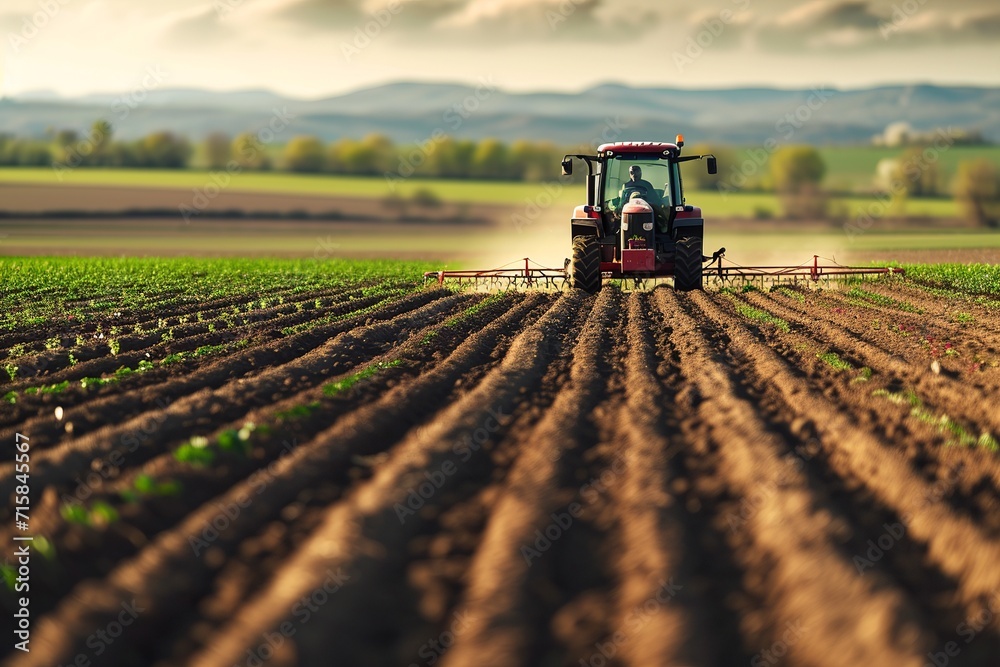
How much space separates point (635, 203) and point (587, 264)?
151 centimetres

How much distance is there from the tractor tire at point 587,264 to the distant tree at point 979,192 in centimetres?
4131

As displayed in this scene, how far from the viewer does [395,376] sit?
1049 centimetres

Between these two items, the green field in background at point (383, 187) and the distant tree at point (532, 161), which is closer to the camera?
the green field in background at point (383, 187)

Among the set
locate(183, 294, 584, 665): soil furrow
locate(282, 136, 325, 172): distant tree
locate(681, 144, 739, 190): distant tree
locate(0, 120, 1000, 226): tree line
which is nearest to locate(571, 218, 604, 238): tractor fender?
locate(183, 294, 584, 665): soil furrow

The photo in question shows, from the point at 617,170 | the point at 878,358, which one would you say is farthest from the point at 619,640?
the point at 617,170

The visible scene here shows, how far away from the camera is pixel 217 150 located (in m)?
63.2

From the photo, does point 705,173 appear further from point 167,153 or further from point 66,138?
point 66,138

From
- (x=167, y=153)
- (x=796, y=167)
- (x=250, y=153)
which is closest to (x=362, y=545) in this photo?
(x=250, y=153)

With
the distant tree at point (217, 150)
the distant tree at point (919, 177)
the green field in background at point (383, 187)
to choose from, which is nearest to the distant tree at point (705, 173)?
the green field in background at point (383, 187)

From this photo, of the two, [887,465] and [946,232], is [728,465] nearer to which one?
[887,465]

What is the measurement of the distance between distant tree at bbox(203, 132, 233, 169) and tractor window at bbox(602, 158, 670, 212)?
4489 centimetres

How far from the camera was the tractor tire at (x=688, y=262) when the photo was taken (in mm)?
19583

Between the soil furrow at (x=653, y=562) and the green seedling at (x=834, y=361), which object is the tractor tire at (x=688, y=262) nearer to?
the green seedling at (x=834, y=361)

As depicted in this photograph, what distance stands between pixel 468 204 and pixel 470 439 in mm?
43950
